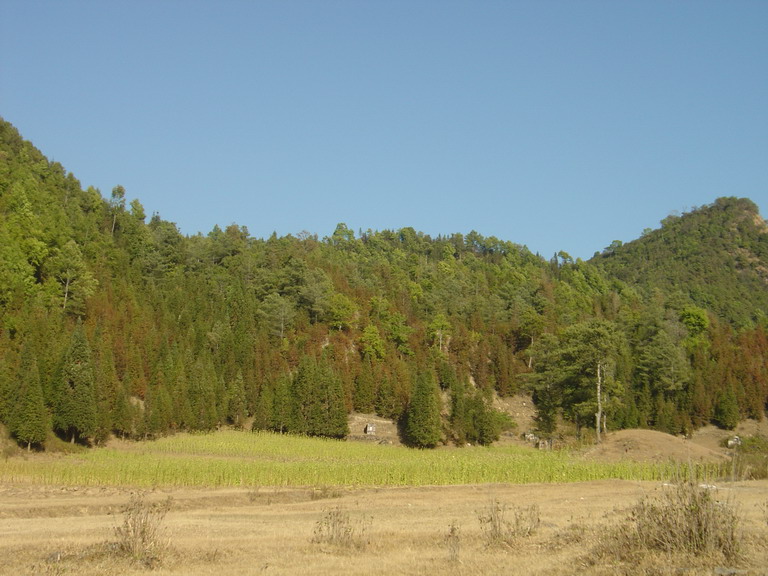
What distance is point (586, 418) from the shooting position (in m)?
61.2

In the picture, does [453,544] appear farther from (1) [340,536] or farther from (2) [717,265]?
(2) [717,265]

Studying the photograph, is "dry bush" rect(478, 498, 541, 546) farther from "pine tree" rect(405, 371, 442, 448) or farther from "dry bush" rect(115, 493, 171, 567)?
"pine tree" rect(405, 371, 442, 448)

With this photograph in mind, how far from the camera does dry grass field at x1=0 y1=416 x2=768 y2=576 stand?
12.8 m

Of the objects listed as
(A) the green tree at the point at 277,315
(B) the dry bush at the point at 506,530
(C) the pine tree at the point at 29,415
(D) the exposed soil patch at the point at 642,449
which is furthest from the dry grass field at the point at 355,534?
(A) the green tree at the point at 277,315

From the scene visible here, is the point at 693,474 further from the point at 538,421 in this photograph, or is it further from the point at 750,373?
the point at 750,373

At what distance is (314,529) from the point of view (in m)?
18.2

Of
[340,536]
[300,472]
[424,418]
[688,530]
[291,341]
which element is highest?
[291,341]

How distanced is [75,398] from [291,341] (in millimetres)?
35907

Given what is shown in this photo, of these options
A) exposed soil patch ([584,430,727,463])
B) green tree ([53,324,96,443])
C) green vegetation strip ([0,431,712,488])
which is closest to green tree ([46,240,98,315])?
green tree ([53,324,96,443])

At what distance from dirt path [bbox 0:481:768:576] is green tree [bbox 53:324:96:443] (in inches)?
860

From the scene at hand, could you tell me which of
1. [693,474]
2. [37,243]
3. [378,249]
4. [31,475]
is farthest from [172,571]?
[378,249]

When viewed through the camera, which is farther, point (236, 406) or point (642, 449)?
point (236, 406)

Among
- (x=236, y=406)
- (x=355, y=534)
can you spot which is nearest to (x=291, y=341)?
(x=236, y=406)

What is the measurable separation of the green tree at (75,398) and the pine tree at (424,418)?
27.6m
